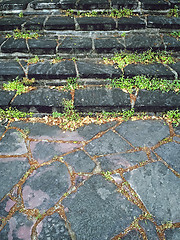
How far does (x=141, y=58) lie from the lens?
10.4 ft

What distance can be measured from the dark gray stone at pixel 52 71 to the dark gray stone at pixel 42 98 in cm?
24

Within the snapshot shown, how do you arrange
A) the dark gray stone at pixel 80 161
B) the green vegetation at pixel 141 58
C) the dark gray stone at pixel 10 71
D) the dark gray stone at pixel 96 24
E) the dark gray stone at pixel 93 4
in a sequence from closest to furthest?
the dark gray stone at pixel 80 161 < the dark gray stone at pixel 10 71 < the green vegetation at pixel 141 58 < the dark gray stone at pixel 96 24 < the dark gray stone at pixel 93 4

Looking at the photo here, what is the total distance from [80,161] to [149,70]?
1797 millimetres

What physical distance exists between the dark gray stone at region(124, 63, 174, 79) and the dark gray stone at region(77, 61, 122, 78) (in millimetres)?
169

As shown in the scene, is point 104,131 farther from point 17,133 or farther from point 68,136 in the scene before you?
point 17,133

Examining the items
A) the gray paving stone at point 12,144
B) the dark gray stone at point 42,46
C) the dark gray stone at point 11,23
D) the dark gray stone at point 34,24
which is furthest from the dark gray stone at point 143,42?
the gray paving stone at point 12,144

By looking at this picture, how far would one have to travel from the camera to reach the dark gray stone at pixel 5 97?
2805 mm

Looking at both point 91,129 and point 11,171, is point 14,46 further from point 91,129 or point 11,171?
point 11,171

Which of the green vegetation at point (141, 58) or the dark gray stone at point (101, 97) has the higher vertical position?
the green vegetation at point (141, 58)

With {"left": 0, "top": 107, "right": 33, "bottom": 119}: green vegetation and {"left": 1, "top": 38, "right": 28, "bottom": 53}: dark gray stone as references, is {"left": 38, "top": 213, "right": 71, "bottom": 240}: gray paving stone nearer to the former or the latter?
{"left": 0, "top": 107, "right": 33, "bottom": 119}: green vegetation

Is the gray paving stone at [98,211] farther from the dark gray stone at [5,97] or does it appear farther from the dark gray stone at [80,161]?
the dark gray stone at [5,97]

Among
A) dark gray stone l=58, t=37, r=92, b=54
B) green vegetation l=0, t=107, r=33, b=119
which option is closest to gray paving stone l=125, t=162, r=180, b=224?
green vegetation l=0, t=107, r=33, b=119

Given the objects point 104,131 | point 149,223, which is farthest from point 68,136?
point 149,223

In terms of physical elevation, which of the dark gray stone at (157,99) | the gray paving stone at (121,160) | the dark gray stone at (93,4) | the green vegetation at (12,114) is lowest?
the gray paving stone at (121,160)
